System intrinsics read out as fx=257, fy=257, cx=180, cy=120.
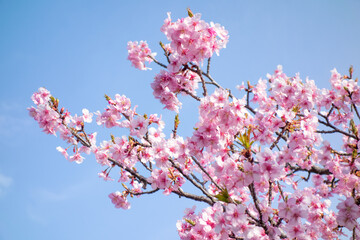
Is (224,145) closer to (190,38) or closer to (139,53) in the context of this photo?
(190,38)

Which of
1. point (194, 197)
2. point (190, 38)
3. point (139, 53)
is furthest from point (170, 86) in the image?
point (194, 197)

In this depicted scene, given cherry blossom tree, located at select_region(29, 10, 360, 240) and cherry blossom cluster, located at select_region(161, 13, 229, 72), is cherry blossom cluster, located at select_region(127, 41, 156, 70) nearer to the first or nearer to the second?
cherry blossom tree, located at select_region(29, 10, 360, 240)

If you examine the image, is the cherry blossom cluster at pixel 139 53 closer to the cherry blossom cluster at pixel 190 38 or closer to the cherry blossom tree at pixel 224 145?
the cherry blossom tree at pixel 224 145

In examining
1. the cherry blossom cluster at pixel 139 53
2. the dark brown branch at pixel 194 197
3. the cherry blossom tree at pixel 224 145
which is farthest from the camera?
the cherry blossom cluster at pixel 139 53

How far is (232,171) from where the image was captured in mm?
3820

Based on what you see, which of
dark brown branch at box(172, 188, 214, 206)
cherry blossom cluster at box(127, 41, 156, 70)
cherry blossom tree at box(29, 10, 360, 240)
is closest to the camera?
cherry blossom tree at box(29, 10, 360, 240)

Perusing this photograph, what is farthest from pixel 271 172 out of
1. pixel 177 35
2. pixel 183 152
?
pixel 177 35

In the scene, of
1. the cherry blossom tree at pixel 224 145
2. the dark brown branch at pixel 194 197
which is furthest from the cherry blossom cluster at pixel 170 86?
the dark brown branch at pixel 194 197

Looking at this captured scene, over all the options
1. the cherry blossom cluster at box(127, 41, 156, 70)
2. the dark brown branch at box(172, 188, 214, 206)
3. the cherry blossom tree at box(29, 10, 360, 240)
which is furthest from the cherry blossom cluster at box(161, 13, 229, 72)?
the dark brown branch at box(172, 188, 214, 206)

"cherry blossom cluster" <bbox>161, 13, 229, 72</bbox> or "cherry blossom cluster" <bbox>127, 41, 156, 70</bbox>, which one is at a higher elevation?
"cherry blossom cluster" <bbox>127, 41, 156, 70</bbox>

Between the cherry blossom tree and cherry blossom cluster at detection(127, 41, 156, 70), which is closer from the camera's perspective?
the cherry blossom tree

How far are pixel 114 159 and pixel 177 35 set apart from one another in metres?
2.87

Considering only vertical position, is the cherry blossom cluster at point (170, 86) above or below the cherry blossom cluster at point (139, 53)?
below

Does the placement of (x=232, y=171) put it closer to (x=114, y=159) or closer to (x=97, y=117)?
(x=114, y=159)
